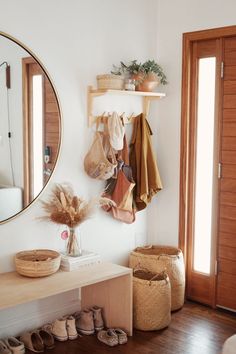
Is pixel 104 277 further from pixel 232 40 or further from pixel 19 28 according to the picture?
pixel 232 40

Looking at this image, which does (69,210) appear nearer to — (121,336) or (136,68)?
(121,336)

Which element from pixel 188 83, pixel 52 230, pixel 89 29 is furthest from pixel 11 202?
pixel 188 83

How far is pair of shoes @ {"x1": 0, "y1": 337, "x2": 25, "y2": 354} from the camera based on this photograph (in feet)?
9.96

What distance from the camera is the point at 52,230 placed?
347 centimetres

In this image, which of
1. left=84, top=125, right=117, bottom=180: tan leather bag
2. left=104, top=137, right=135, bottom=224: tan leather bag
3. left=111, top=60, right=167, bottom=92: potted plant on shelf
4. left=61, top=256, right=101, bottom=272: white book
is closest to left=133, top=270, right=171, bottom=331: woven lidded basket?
left=61, top=256, right=101, bottom=272: white book

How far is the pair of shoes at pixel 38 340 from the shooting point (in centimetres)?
319

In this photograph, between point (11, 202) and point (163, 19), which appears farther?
point (163, 19)

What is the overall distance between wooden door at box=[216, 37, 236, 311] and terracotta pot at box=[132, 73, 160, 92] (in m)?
0.53

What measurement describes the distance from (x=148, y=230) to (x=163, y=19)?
1.76 metres

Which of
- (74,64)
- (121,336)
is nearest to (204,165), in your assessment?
(74,64)

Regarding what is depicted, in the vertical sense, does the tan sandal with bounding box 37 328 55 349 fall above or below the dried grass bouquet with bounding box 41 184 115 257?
below

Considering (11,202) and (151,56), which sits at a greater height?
(151,56)

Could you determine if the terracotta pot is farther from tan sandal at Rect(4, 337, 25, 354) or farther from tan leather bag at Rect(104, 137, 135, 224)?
tan sandal at Rect(4, 337, 25, 354)

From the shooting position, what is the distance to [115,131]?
3.63m
